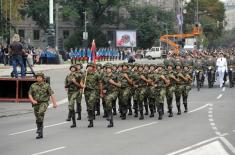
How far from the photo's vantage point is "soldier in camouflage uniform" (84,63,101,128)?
1848 cm

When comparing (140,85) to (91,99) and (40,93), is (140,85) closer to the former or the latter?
(91,99)

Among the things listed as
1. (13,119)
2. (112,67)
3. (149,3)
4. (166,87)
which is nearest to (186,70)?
(166,87)

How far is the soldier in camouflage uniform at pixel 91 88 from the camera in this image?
60.6 feet

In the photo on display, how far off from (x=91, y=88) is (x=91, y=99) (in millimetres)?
355

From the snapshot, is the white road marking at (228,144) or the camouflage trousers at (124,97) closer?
the white road marking at (228,144)

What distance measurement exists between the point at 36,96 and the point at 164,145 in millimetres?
3805

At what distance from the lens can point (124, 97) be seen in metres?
20.7

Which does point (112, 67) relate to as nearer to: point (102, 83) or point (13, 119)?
point (102, 83)

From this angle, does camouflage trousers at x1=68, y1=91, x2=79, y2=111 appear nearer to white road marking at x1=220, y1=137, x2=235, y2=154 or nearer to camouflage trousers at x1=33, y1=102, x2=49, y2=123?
camouflage trousers at x1=33, y1=102, x2=49, y2=123

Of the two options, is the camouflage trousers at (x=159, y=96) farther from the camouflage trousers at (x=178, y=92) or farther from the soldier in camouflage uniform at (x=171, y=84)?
the camouflage trousers at (x=178, y=92)

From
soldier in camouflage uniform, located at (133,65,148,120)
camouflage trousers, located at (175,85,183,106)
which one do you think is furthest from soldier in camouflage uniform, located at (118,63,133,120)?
camouflage trousers, located at (175,85,183,106)

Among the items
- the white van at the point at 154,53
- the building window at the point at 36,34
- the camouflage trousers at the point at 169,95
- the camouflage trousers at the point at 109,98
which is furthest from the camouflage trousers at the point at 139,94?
the building window at the point at 36,34

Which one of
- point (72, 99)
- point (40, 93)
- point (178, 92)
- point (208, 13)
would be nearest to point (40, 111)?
point (40, 93)

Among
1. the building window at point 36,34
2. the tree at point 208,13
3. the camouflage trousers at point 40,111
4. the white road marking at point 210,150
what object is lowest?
the white road marking at point 210,150
